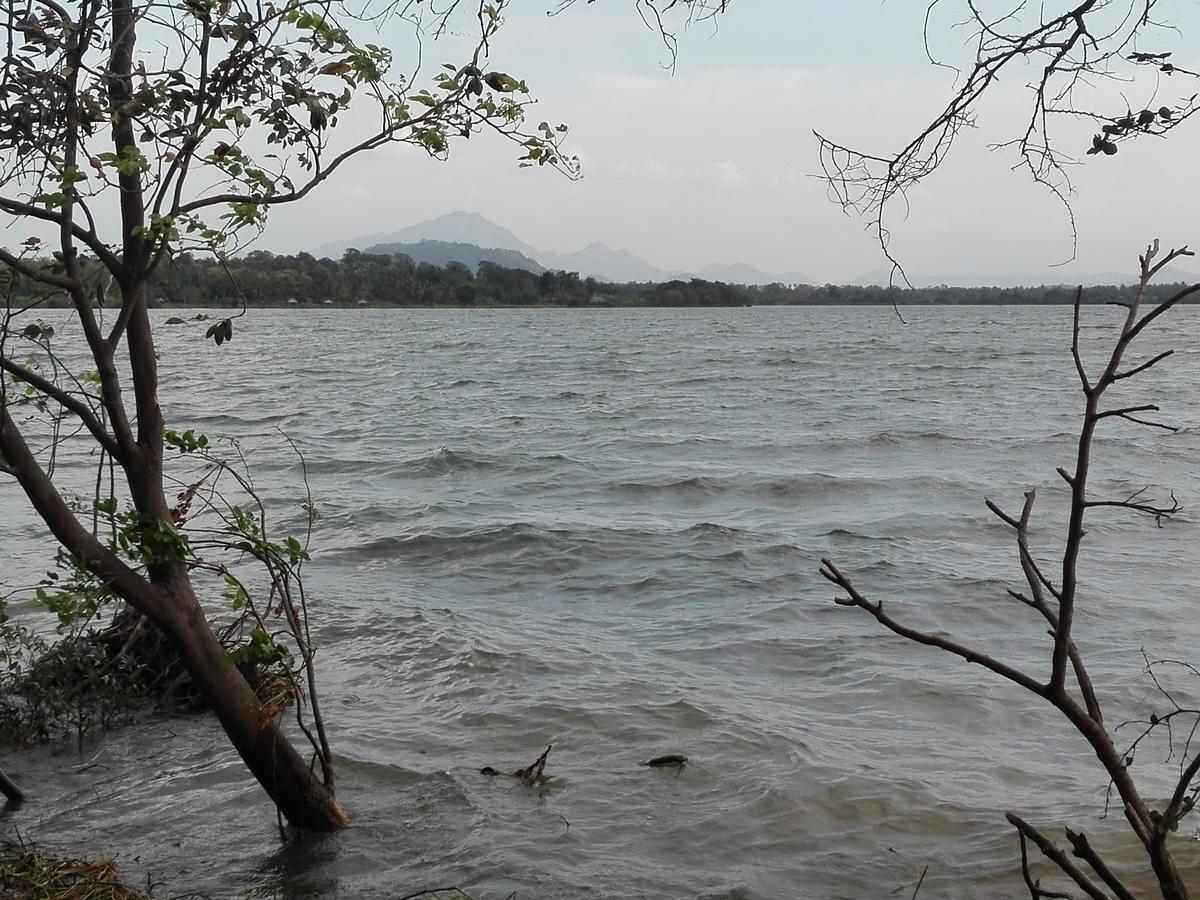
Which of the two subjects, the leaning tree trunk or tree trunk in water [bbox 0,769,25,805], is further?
tree trunk in water [bbox 0,769,25,805]

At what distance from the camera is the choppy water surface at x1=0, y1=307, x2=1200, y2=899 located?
5.14 meters

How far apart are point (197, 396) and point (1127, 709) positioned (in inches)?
1106

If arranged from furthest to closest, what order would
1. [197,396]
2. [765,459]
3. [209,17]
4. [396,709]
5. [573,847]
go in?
[197,396], [765,459], [396,709], [573,847], [209,17]

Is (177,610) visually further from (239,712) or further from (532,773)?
(532,773)

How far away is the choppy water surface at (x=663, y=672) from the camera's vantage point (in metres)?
5.14

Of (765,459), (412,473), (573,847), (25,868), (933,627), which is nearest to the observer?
(25,868)

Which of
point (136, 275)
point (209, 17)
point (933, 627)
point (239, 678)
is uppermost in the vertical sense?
point (209, 17)

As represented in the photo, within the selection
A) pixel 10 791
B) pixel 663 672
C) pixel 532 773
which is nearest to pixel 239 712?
pixel 10 791

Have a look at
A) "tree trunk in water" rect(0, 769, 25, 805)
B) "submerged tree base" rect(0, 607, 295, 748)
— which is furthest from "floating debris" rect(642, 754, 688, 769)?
"tree trunk in water" rect(0, 769, 25, 805)

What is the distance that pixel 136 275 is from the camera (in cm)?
383

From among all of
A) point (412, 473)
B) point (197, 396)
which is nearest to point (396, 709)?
point (412, 473)

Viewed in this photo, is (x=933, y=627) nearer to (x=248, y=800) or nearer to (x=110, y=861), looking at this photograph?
(x=248, y=800)

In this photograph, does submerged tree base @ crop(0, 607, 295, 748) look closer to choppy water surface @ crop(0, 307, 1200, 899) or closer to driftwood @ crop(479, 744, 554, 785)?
choppy water surface @ crop(0, 307, 1200, 899)

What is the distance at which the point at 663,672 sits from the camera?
7957 millimetres
